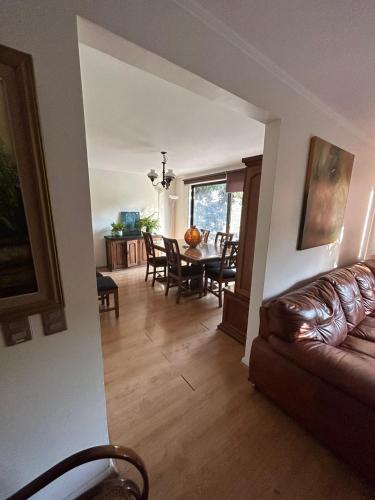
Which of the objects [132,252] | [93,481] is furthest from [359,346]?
[132,252]

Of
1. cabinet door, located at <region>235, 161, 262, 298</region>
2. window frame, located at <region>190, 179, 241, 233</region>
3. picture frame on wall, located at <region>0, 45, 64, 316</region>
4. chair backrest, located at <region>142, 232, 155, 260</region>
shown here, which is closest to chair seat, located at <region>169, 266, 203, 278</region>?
chair backrest, located at <region>142, 232, 155, 260</region>

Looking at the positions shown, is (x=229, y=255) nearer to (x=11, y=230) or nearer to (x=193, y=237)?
(x=193, y=237)

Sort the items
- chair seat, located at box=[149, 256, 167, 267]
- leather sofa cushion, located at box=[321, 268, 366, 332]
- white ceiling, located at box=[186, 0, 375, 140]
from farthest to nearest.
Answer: chair seat, located at box=[149, 256, 167, 267]
leather sofa cushion, located at box=[321, 268, 366, 332]
white ceiling, located at box=[186, 0, 375, 140]

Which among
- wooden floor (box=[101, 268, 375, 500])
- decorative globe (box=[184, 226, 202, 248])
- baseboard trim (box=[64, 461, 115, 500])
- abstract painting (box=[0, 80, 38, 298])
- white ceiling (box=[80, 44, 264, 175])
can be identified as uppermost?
white ceiling (box=[80, 44, 264, 175])

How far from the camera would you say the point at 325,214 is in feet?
6.63

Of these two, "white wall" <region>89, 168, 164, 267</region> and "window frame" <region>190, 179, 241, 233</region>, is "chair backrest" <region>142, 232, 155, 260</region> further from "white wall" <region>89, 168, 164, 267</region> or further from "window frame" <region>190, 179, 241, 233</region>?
"window frame" <region>190, 179, 241, 233</region>

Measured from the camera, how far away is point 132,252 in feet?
15.8

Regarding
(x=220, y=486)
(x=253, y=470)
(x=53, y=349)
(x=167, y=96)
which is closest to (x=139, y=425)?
(x=220, y=486)

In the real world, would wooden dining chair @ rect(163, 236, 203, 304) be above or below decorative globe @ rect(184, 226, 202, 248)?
below

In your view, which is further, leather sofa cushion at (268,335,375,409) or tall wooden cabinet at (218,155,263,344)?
tall wooden cabinet at (218,155,263,344)

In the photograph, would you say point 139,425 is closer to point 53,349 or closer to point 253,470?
point 253,470

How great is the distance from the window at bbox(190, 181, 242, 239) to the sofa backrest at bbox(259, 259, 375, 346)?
2.51m

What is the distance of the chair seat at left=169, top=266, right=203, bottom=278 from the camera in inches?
126

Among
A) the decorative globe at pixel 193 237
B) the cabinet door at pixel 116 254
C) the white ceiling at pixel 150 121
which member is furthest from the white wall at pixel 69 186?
the cabinet door at pixel 116 254
